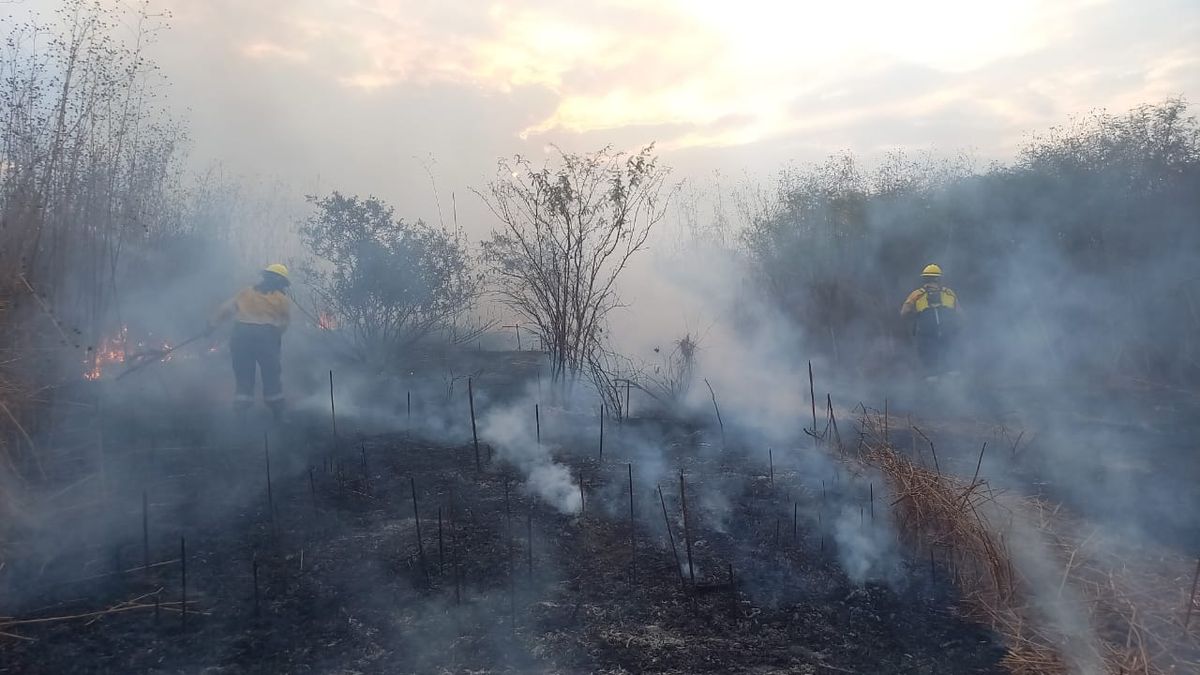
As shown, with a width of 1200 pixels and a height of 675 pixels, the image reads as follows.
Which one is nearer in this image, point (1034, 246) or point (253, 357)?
point (253, 357)

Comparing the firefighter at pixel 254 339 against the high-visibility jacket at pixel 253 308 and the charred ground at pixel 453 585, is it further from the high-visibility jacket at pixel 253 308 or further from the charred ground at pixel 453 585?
the charred ground at pixel 453 585

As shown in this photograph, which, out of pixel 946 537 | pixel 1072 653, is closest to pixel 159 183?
pixel 946 537

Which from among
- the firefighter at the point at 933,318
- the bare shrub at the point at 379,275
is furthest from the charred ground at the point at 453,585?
the firefighter at the point at 933,318

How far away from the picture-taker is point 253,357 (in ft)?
27.1

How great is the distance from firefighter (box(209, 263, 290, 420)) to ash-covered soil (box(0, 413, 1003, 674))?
1.95 meters

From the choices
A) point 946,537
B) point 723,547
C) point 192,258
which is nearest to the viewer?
point 946,537

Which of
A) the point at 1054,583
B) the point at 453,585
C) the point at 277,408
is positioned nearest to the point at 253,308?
the point at 277,408

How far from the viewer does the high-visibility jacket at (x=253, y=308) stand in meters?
8.15

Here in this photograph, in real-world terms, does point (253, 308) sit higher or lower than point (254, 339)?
higher

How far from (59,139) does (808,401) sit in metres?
9.89

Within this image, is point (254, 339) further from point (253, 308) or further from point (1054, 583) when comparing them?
point (1054, 583)

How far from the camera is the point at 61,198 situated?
7.83 metres

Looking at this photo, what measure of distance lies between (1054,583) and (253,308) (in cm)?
828

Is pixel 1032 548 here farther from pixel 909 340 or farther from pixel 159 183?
pixel 159 183
